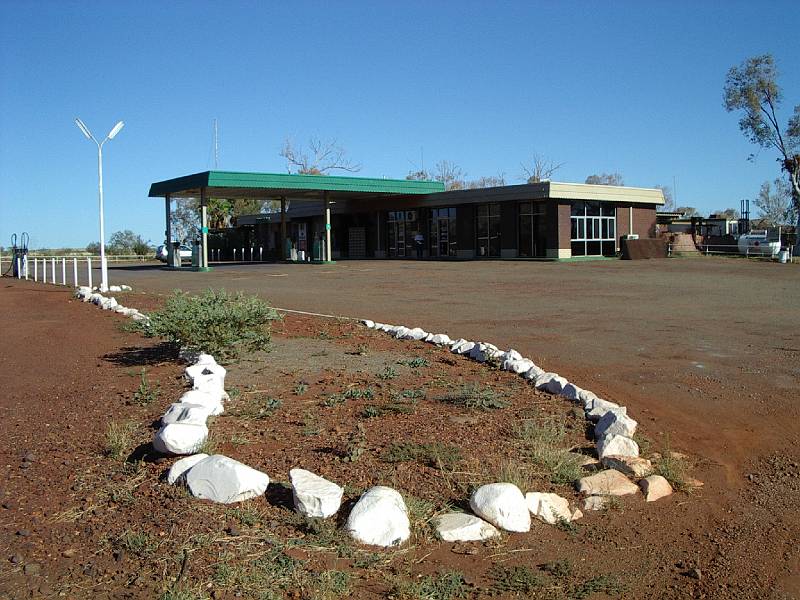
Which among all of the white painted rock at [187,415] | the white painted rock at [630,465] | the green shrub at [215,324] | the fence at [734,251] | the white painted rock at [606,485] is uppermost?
the fence at [734,251]

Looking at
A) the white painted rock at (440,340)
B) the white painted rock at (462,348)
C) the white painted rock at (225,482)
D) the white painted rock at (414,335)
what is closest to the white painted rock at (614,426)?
the white painted rock at (225,482)

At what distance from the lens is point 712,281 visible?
81.8 feet

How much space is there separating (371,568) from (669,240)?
43.9 metres

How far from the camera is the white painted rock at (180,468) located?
207 inches

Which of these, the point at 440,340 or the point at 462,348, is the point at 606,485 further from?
the point at 440,340

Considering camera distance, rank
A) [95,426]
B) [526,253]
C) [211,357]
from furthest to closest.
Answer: [526,253] → [211,357] → [95,426]

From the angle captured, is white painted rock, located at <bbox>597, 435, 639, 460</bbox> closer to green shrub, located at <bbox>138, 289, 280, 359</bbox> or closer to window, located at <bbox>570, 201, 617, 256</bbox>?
green shrub, located at <bbox>138, 289, 280, 359</bbox>

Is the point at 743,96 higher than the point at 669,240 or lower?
higher

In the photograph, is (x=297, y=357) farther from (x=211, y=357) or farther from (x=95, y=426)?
(x=95, y=426)

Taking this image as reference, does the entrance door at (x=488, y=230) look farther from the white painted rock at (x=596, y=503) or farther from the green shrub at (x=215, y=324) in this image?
the white painted rock at (x=596, y=503)

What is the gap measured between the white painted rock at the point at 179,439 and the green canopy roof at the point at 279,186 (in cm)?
3300

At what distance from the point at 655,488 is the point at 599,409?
1.68m

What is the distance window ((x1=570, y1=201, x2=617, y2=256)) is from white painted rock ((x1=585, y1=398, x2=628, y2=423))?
112ft

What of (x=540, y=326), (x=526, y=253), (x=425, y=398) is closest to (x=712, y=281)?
(x=540, y=326)
